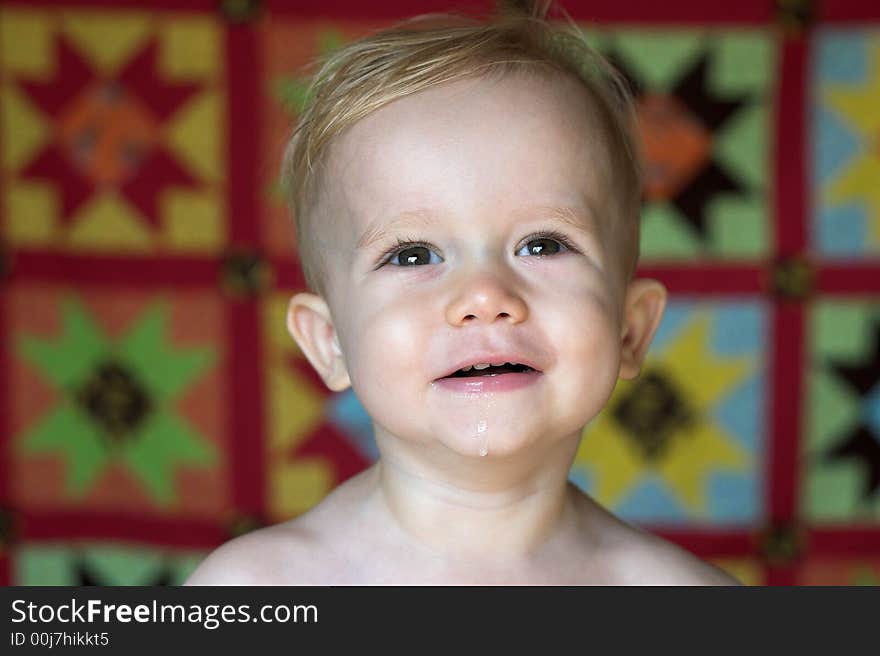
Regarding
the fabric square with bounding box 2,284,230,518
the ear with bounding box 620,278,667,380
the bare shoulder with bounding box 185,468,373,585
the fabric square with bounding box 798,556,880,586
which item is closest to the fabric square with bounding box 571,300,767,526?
the fabric square with bounding box 798,556,880,586

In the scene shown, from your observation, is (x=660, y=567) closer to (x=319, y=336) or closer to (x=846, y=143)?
(x=319, y=336)

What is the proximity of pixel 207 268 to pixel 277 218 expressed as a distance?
4.9 inches

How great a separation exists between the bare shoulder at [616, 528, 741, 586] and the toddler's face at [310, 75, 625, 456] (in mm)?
130

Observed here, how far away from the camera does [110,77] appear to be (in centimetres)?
178

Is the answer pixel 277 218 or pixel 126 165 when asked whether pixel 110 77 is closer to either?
pixel 126 165

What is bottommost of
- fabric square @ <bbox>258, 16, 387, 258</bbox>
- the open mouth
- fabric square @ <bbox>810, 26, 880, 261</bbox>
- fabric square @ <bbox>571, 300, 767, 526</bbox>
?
the open mouth

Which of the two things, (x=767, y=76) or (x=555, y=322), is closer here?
(x=555, y=322)

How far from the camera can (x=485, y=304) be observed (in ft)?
2.71

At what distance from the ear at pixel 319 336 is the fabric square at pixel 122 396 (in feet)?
2.72

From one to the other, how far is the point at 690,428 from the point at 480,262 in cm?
106

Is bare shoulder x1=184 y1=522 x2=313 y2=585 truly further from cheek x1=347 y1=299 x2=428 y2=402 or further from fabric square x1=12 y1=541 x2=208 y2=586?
fabric square x1=12 y1=541 x2=208 y2=586

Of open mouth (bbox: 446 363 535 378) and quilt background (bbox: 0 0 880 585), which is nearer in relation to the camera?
open mouth (bbox: 446 363 535 378)

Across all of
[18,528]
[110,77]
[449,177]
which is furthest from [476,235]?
[18,528]

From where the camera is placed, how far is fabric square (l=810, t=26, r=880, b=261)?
5.71ft
